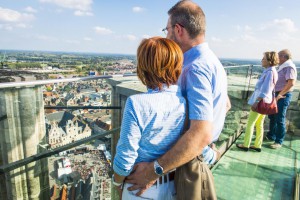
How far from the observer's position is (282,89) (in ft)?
13.6

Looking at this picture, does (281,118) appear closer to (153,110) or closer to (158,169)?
(158,169)

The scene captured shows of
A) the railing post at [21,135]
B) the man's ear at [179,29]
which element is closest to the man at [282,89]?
the man's ear at [179,29]

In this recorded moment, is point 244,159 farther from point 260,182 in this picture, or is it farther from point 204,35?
point 204,35

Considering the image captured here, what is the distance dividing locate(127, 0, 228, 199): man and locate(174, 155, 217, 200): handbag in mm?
71

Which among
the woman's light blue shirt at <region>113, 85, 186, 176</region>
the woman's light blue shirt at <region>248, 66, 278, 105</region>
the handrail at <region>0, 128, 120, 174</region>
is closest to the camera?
the woman's light blue shirt at <region>113, 85, 186, 176</region>

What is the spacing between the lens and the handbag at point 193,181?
1.27 m

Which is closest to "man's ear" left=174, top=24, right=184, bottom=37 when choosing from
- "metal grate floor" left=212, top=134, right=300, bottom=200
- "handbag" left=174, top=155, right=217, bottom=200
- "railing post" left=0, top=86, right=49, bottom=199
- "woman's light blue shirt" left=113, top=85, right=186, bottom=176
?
"woman's light blue shirt" left=113, top=85, right=186, bottom=176

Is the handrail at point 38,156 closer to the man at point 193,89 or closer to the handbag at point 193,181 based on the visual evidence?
the man at point 193,89

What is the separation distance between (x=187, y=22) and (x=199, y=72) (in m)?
0.37

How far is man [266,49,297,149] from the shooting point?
Result: 3.99 metres

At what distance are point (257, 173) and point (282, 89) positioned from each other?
1.79 meters

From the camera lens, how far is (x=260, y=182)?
10.1 ft

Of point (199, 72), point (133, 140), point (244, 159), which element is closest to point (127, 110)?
point (133, 140)

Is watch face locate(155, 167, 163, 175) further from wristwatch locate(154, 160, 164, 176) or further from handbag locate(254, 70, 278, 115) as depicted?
handbag locate(254, 70, 278, 115)
